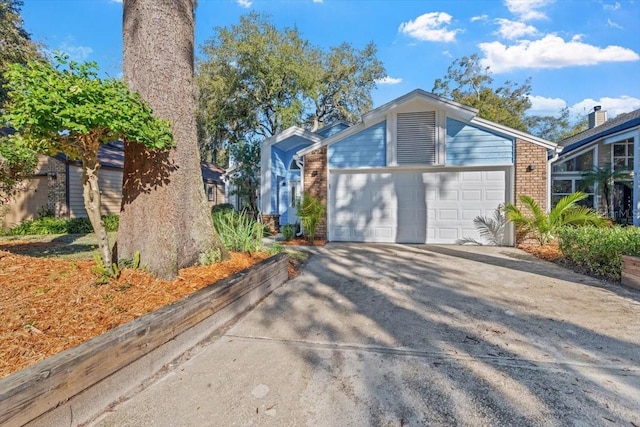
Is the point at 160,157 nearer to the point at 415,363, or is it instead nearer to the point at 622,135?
the point at 415,363

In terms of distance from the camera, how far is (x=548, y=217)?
780 centimetres

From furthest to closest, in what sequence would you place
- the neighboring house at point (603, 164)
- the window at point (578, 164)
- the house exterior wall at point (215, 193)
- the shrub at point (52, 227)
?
the house exterior wall at point (215, 193) < the window at point (578, 164) < the neighboring house at point (603, 164) < the shrub at point (52, 227)

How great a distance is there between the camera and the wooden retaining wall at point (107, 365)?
158 cm

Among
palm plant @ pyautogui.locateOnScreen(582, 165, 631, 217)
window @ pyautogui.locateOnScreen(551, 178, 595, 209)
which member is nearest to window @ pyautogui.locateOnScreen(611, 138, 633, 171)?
palm plant @ pyautogui.locateOnScreen(582, 165, 631, 217)

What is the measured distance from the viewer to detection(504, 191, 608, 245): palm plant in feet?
24.4

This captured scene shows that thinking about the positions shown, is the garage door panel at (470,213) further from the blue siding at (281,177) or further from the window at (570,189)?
the blue siding at (281,177)

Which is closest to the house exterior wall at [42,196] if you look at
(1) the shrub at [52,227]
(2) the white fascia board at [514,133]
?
(1) the shrub at [52,227]

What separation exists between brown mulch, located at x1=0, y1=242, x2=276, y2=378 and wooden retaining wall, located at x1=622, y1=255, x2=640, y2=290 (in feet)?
18.5

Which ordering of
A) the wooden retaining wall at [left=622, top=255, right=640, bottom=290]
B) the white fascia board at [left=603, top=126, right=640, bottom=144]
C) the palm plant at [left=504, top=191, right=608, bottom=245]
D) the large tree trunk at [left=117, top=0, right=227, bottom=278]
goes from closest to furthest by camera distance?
the large tree trunk at [left=117, top=0, right=227, bottom=278], the wooden retaining wall at [left=622, top=255, right=640, bottom=290], the palm plant at [left=504, top=191, right=608, bottom=245], the white fascia board at [left=603, top=126, right=640, bottom=144]

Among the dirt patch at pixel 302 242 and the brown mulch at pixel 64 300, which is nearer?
the brown mulch at pixel 64 300

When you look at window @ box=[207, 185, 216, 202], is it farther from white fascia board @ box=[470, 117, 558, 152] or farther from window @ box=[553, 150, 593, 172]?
window @ box=[553, 150, 593, 172]

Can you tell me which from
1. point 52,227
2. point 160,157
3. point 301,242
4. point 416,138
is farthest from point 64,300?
point 52,227

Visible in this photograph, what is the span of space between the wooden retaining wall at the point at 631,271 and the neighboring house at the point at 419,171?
12.6 ft

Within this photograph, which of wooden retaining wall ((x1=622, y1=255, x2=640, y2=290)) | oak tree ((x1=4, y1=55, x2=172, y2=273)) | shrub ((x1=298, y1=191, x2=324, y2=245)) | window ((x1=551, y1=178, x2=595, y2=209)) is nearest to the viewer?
oak tree ((x1=4, y1=55, x2=172, y2=273))
